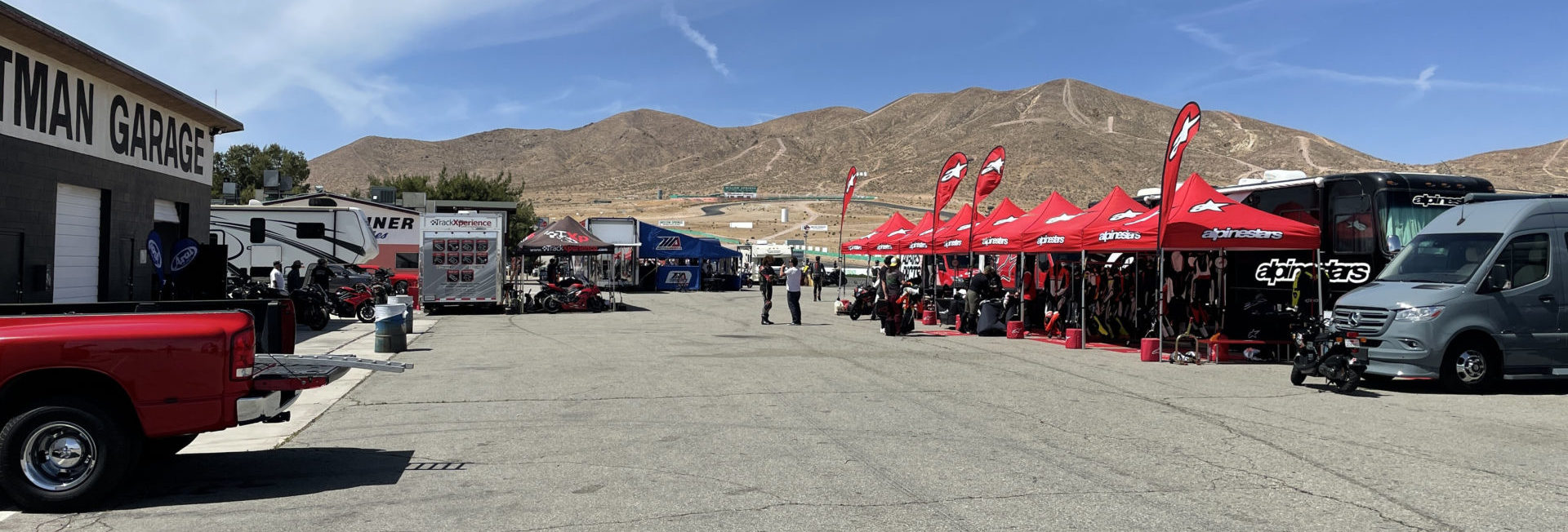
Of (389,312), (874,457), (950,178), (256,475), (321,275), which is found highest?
(950,178)

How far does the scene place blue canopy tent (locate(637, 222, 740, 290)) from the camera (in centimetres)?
4578

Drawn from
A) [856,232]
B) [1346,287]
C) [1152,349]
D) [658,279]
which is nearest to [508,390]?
[1152,349]

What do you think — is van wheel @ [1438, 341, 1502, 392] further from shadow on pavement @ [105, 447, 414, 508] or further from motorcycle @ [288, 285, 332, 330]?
motorcycle @ [288, 285, 332, 330]

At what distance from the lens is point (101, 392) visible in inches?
239

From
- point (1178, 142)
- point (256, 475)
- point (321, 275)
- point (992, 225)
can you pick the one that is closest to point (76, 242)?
point (321, 275)

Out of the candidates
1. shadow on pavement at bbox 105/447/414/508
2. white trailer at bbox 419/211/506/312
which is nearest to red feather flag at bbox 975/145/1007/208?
white trailer at bbox 419/211/506/312

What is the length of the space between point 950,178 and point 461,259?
41.9 ft

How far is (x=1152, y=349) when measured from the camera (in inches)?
602

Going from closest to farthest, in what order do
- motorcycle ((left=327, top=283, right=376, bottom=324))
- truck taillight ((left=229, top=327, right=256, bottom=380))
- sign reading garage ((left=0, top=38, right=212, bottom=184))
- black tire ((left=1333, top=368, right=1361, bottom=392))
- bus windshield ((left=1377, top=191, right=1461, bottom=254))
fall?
truck taillight ((left=229, top=327, right=256, bottom=380))
black tire ((left=1333, top=368, right=1361, bottom=392))
sign reading garage ((left=0, top=38, right=212, bottom=184))
bus windshield ((left=1377, top=191, right=1461, bottom=254))
motorcycle ((left=327, top=283, right=376, bottom=324))

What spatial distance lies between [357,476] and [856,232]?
82.6 metres

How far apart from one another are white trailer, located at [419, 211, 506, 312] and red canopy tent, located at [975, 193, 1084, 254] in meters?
13.1

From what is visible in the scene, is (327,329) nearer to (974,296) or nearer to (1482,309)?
(974,296)

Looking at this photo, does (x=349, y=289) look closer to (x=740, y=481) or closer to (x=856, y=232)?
(x=740, y=481)

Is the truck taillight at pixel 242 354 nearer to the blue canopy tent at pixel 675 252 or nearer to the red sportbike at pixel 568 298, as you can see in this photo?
the red sportbike at pixel 568 298
